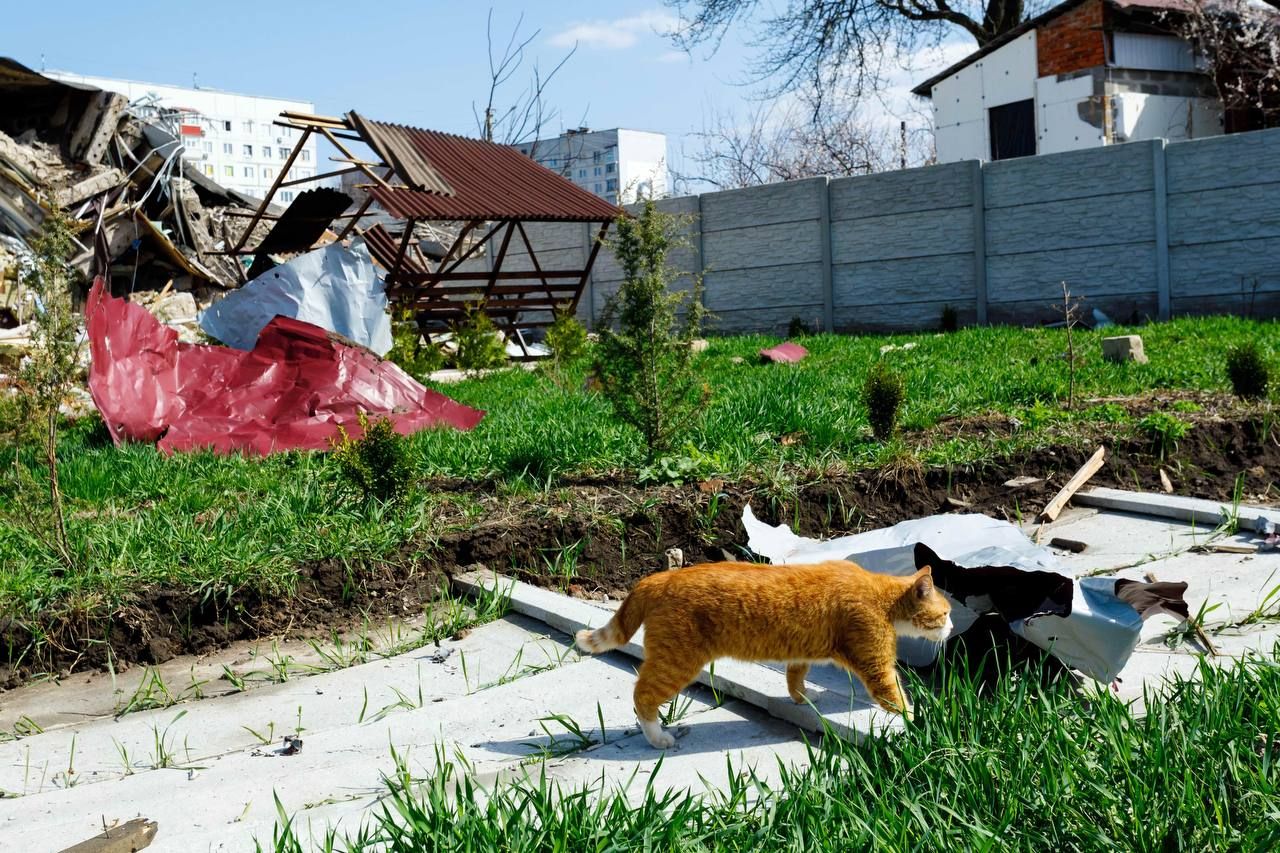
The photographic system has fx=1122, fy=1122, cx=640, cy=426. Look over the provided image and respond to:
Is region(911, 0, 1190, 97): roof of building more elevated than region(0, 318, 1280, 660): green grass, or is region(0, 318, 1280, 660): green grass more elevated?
region(911, 0, 1190, 97): roof of building

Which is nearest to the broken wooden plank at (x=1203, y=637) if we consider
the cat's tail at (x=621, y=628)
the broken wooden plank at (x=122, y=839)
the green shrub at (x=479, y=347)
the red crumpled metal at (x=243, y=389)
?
the cat's tail at (x=621, y=628)

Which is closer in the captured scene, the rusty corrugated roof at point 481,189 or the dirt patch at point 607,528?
the dirt patch at point 607,528

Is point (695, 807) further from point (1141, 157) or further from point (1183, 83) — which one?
point (1183, 83)

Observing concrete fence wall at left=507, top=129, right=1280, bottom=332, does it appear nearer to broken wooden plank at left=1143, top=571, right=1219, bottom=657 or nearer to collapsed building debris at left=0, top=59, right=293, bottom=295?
collapsed building debris at left=0, top=59, right=293, bottom=295

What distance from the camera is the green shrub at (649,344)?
5523 millimetres

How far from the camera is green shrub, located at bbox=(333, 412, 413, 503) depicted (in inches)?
198

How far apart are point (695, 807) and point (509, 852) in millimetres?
434

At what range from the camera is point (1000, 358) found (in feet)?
31.1

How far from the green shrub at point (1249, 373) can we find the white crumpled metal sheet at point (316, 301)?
20.8 ft

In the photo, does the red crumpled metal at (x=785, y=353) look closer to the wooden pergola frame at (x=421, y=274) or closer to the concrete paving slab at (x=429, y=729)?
the wooden pergola frame at (x=421, y=274)

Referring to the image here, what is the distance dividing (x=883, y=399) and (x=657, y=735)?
3463 millimetres

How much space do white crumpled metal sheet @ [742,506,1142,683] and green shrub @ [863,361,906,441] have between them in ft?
6.49

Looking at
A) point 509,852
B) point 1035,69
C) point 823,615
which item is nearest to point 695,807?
point 509,852

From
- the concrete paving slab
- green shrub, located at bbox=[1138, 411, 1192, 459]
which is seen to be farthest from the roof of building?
the concrete paving slab
